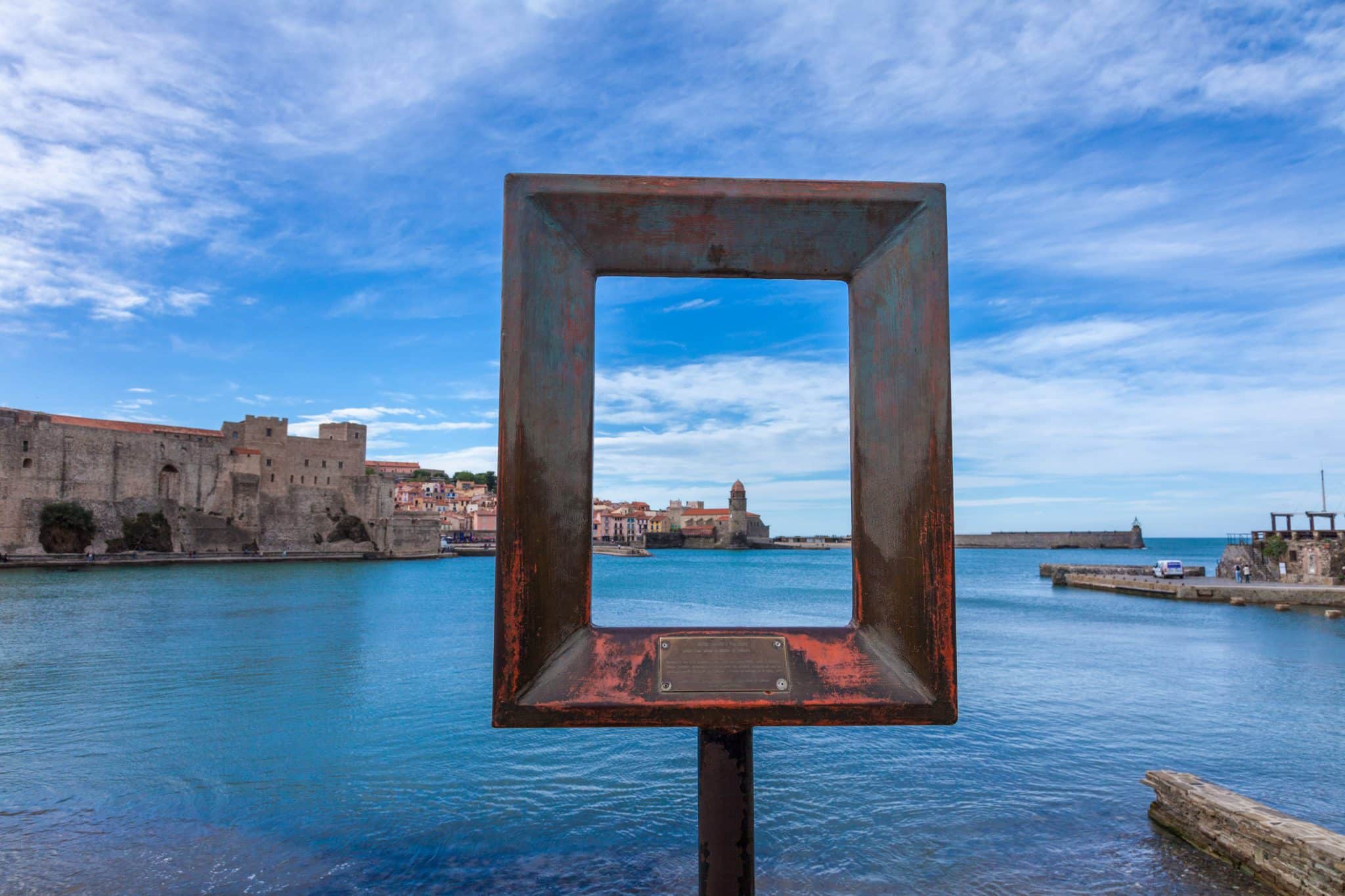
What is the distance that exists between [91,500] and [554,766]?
48.1m

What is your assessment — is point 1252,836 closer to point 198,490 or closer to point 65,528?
point 65,528

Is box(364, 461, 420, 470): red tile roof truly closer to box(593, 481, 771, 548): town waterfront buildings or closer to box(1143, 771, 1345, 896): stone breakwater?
box(593, 481, 771, 548): town waterfront buildings

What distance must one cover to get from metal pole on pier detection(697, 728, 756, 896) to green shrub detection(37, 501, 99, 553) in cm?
5417

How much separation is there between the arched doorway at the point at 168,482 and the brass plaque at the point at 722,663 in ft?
188

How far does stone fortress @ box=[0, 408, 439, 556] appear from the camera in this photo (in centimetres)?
4356

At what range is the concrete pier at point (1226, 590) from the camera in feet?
87.6

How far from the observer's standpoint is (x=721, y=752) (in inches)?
68.7

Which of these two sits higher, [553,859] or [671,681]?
[671,681]

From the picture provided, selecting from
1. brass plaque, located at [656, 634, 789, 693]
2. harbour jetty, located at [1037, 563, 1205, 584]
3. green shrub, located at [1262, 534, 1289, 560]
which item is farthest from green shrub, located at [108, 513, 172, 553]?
green shrub, located at [1262, 534, 1289, 560]

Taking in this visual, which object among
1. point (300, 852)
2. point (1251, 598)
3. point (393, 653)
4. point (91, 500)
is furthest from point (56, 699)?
point (91, 500)

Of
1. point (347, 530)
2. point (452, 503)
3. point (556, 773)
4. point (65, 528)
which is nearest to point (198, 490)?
point (65, 528)

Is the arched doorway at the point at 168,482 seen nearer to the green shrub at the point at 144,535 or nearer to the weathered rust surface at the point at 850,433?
the green shrub at the point at 144,535

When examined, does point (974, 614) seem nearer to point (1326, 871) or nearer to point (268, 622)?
point (268, 622)

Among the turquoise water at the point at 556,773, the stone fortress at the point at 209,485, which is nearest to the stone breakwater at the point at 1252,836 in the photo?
the turquoise water at the point at 556,773
